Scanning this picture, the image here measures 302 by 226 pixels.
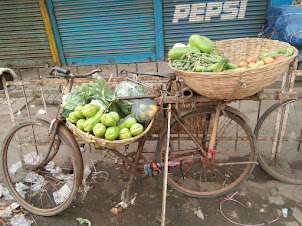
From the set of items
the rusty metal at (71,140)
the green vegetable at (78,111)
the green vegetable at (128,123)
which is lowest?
the rusty metal at (71,140)

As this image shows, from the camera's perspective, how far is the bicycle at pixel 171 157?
2594 millimetres

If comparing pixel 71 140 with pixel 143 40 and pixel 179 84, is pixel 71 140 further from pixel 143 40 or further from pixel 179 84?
pixel 143 40

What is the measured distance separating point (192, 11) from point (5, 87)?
4803 millimetres

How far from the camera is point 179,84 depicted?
2561 mm

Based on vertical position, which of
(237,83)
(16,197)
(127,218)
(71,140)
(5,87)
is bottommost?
(127,218)

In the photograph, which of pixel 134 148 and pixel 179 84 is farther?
pixel 134 148

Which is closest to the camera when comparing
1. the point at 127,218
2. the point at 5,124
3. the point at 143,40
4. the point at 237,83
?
the point at 237,83

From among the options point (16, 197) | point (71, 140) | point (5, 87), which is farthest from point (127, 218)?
point (5, 87)

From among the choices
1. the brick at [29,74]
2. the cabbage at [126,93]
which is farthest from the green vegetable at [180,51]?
the brick at [29,74]

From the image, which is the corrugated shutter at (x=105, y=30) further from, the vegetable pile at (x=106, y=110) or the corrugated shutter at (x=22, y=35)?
the vegetable pile at (x=106, y=110)

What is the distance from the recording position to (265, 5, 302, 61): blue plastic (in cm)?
452

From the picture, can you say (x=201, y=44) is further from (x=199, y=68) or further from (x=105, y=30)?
(x=105, y=30)

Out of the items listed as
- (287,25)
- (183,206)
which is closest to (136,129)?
(183,206)

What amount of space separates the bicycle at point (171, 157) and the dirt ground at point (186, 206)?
15 cm
